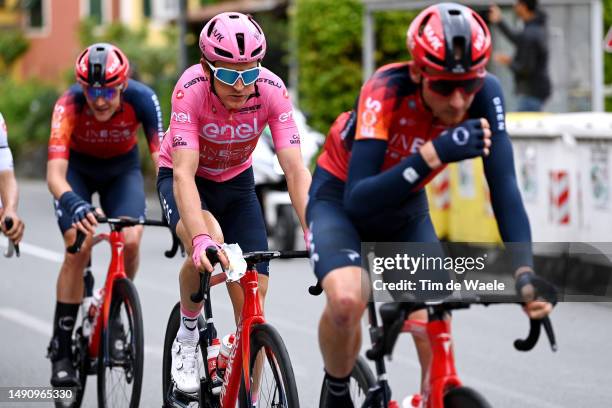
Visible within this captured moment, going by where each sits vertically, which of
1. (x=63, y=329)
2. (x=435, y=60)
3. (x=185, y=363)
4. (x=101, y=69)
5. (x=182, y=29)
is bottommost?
(x=185, y=363)

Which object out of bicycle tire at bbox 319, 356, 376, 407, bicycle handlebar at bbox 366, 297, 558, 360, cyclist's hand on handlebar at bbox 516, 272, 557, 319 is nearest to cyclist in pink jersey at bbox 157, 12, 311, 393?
bicycle tire at bbox 319, 356, 376, 407

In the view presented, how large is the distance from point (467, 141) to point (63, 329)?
395cm

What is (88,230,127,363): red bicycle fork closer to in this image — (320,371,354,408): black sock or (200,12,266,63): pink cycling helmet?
(200,12,266,63): pink cycling helmet

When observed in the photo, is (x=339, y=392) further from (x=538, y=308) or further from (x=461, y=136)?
(x=461, y=136)

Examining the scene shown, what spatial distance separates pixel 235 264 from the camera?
5344 millimetres

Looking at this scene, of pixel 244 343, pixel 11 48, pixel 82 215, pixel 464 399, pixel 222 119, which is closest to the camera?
pixel 464 399

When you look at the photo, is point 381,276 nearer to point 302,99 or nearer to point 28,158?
point 302,99

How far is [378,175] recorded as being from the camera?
4609 millimetres

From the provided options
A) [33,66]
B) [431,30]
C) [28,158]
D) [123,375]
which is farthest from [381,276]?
[33,66]

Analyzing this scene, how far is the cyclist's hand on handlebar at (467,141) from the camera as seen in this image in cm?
423

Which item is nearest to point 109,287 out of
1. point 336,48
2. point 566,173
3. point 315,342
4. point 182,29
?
point 315,342

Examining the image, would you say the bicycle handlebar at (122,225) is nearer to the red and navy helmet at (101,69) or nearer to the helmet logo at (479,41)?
the red and navy helmet at (101,69)

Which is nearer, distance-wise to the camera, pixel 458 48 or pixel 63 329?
pixel 458 48

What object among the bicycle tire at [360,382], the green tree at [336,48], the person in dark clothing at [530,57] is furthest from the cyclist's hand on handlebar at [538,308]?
the green tree at [336,48]
